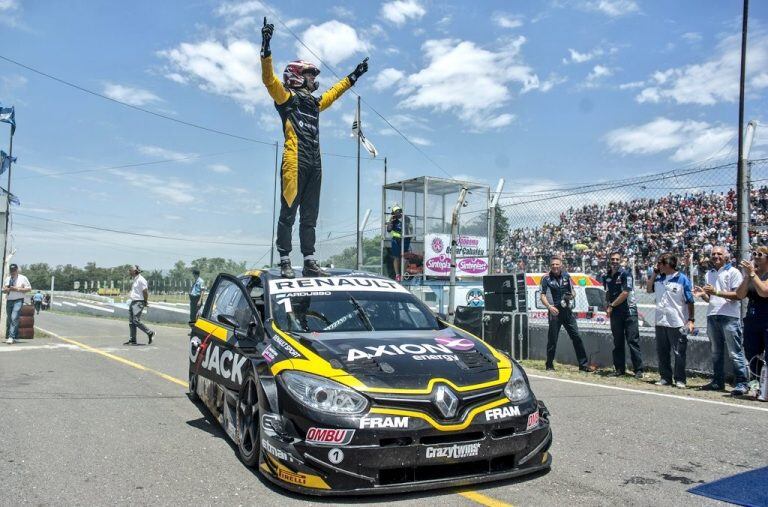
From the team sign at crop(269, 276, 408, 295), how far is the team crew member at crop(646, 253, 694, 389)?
471 centimetres

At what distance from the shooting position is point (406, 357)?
3.94 meters

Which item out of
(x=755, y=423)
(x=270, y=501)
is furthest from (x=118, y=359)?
(x=755, y=423)

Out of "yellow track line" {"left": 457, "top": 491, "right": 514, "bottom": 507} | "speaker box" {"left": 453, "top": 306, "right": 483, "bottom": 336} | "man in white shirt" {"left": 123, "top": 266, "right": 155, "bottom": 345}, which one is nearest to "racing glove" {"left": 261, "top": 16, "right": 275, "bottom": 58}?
"yellow track line" {"left": 457, "top": 491, "right": 514, "bottom": 507}

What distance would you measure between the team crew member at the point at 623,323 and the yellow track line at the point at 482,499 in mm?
6199

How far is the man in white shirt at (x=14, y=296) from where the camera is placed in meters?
13.1

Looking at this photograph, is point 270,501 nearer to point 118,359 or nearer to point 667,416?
point 667,416

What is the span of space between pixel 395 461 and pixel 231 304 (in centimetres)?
286

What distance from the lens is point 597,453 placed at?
4656 millimetres

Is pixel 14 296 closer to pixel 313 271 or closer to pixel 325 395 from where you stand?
pixel 313 271

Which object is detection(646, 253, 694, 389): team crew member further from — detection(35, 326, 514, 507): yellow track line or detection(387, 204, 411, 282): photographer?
detection(387, 204, 411, 282): photographer

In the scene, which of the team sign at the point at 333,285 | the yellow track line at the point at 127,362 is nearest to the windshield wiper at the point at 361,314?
the team sign at the point at 333,285

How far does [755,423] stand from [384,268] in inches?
443

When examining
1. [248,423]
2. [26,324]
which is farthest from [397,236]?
[248,423]

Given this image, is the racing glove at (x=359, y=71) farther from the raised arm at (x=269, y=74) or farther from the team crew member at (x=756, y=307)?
the team crew member at (x=756, y=307)
